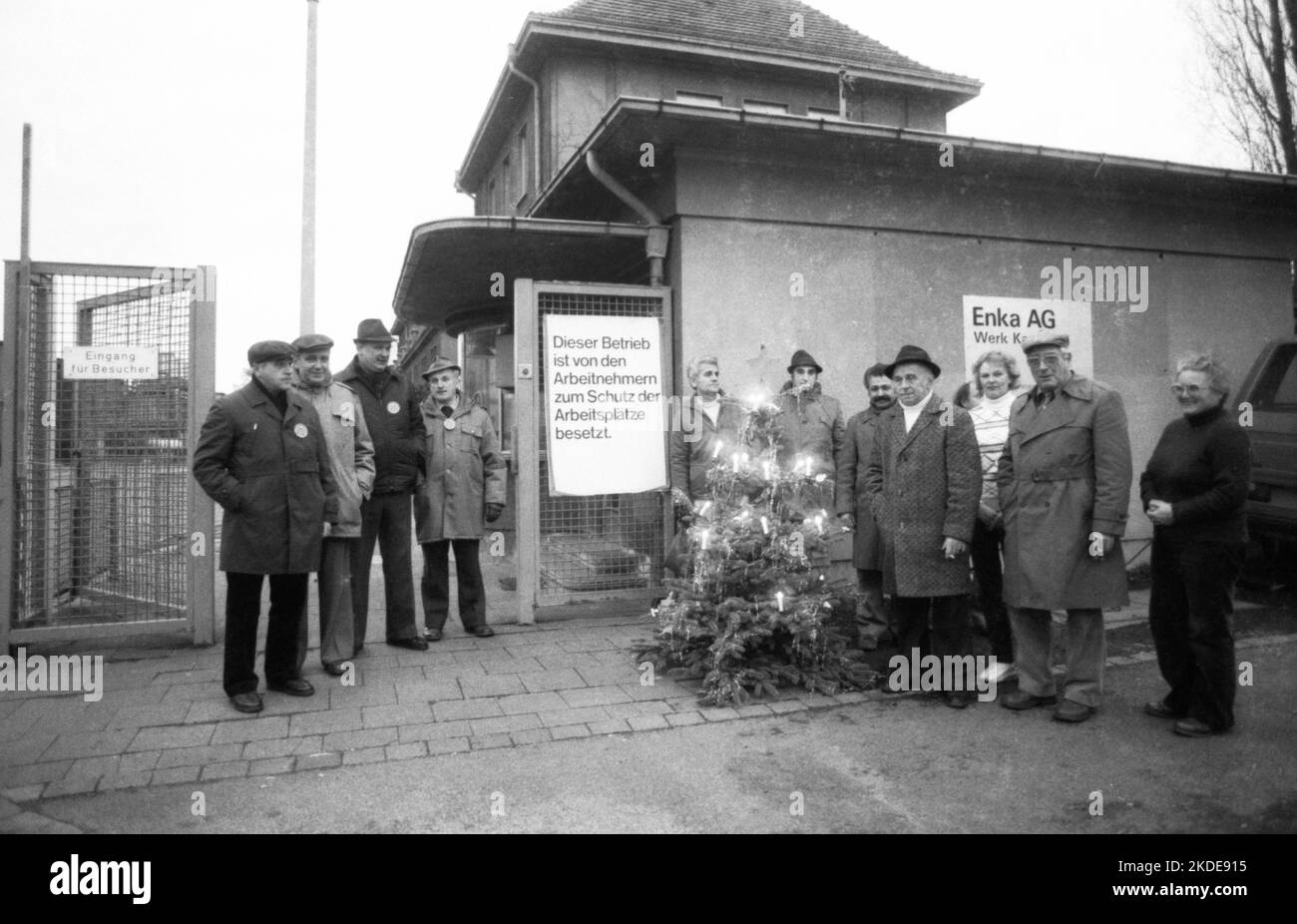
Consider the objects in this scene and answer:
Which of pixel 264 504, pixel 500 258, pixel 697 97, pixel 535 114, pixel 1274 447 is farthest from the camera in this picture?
pixel 697 97

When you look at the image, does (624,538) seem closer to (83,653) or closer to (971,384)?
(971,384)

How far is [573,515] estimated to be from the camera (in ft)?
23.9

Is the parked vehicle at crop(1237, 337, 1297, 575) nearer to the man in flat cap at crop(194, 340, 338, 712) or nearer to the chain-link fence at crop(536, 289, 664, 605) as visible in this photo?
the chain-link fence at crop(536, 289, 664, 605)

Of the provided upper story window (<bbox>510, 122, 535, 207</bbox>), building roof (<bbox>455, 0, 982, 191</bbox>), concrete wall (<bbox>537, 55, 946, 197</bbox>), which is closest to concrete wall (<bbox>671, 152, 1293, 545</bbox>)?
concrete wall (<bbox>537, 55, 946, 197</bbox>)

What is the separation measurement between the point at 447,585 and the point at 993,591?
3721 mm

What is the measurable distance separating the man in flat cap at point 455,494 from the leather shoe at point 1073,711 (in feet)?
12.5

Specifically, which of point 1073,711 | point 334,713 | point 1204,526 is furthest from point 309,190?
point 1204,526

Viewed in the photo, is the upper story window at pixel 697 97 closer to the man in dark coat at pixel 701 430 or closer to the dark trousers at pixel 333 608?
the man in dark coat at pixel 701 430

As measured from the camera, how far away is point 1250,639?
638cm

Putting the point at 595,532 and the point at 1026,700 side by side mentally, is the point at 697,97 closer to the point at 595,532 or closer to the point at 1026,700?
the point at 595,532

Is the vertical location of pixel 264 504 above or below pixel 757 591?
above

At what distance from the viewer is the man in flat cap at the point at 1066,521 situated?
4594 mm

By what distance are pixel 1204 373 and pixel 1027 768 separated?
2.10 meters
